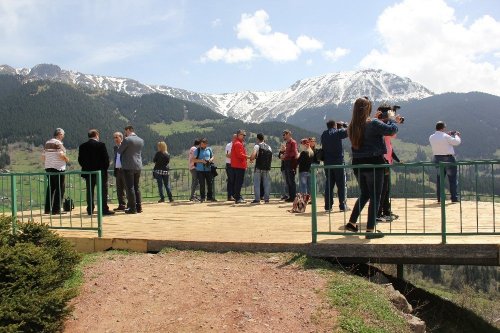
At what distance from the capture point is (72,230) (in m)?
9.22

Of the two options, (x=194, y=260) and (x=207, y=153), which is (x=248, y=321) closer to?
(x=194, y=260)

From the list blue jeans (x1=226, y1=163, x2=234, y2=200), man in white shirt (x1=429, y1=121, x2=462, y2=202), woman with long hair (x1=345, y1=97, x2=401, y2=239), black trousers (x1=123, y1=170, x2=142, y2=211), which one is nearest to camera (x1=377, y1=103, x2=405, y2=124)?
woman with long hair (x1=345, y1=97, x2=401, y2=239)

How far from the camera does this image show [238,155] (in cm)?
1380

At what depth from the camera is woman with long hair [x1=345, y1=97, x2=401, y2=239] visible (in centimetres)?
745

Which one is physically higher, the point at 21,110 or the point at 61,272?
the point at 21,110

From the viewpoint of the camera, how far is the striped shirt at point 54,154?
1109cm

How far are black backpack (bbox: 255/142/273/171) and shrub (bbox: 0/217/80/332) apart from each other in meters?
7.11

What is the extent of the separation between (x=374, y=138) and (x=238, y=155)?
6583mm

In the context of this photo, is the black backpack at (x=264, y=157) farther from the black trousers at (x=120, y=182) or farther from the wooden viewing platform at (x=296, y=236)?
the black trousers at (x=120, y=182)

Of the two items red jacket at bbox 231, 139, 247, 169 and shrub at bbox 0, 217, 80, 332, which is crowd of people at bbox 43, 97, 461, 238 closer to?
red jacket at bbox 231, 139, 247, 169

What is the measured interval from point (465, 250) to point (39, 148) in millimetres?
169775

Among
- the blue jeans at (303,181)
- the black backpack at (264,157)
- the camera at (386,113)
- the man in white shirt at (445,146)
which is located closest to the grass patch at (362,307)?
the camera at (386,113)

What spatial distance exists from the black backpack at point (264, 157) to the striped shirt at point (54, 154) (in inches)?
204

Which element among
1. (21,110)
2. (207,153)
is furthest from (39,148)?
(207,153)
